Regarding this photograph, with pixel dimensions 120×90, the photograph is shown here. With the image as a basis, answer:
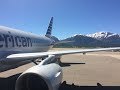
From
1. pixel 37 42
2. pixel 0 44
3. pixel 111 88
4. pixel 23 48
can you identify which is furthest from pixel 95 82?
pixel 37 42

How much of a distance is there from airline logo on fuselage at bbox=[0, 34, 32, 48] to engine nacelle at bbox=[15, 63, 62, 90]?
3.15m

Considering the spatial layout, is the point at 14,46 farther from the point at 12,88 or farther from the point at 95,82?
the point at 95,82

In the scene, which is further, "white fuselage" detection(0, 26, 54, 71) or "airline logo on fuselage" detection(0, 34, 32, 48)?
"airline logo on fuselage" detection(0, 34, 32, 48)

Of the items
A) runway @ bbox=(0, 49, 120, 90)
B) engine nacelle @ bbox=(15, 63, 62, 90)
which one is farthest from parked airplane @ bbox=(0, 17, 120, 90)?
runway @ bbox=(0, 49, 120, 90)

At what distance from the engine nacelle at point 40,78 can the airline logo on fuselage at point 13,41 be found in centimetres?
315

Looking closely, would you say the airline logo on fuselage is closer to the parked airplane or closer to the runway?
the parked airplane

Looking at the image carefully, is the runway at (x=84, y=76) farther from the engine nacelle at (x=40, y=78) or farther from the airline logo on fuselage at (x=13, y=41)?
the engine nacelle at (x=40, y=78)

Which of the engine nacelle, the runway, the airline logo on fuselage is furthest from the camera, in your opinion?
the runway

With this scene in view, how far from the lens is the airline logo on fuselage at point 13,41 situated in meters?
11.7

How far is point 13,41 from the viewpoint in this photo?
1306 cm

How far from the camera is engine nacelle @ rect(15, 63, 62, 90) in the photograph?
8048 mm

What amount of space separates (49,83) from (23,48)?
717cm

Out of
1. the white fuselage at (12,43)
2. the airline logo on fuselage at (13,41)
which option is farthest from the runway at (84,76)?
the airline logo on fuselage at (13,41)

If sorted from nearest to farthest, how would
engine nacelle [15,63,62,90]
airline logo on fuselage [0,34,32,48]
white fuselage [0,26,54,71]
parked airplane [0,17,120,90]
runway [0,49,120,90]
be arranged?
engine nacelle [15,63,62,90] → parked airplane [0,17,120,90] → white fuselage [0,26,54,71] → airline logo on fuselage [0,34,32,48] → runway [0,49,120,90]
